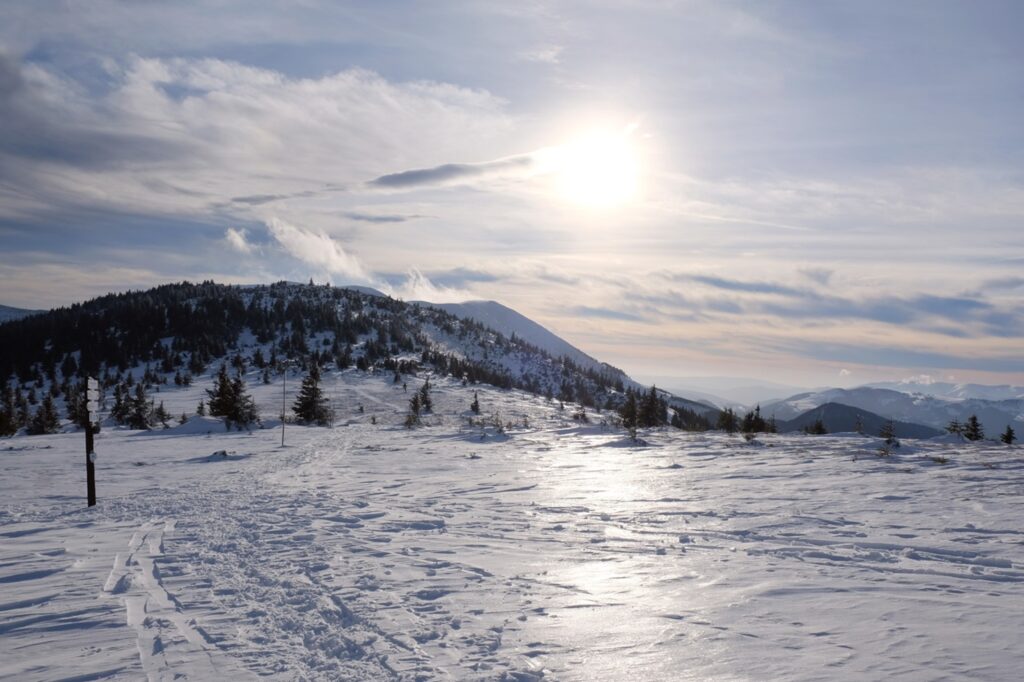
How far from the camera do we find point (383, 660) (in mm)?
5828

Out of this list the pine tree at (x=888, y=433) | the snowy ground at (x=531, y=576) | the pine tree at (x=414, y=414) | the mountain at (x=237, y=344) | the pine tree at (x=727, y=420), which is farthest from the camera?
the mountain at (x=237, y=344)

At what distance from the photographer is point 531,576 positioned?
8961 mm

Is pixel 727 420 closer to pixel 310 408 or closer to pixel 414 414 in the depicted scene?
pixel 414 414

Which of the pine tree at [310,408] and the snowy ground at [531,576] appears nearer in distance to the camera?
the snowy ground at [531,576]

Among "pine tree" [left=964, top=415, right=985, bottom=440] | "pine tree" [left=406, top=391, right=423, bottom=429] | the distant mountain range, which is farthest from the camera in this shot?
the distant mountain range

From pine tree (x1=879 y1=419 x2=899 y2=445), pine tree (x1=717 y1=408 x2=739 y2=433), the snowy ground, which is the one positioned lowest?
pine tree (x1=717 y1=408 x2=739 y2=433)

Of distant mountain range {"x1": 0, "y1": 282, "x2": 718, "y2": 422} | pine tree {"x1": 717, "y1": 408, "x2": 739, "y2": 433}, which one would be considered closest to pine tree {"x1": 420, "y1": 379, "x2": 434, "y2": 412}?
distant mountain range {"x1": 0, "y1": 282, "x2": 718, "y2": 422}

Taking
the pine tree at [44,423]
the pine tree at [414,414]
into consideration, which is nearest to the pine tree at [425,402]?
the pine tree at [414,414]

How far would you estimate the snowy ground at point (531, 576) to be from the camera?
5.86 metres

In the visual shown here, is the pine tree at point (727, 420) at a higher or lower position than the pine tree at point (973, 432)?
lower

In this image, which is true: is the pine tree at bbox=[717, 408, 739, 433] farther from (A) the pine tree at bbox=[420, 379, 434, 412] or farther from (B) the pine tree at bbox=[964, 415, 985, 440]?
(A) the pine tree at bbox=[420, 379, 434, 412]

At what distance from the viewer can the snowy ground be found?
5.86 metres

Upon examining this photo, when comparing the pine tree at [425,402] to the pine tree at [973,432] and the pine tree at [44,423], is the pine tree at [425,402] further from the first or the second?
the pine tree at [973,432]

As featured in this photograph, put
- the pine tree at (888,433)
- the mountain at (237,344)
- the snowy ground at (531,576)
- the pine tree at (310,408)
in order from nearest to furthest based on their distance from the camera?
the snowy ground at (531,576) → the pine tree at (888,433) → the pine tree at (310,408) → the mountain at (237,344)
